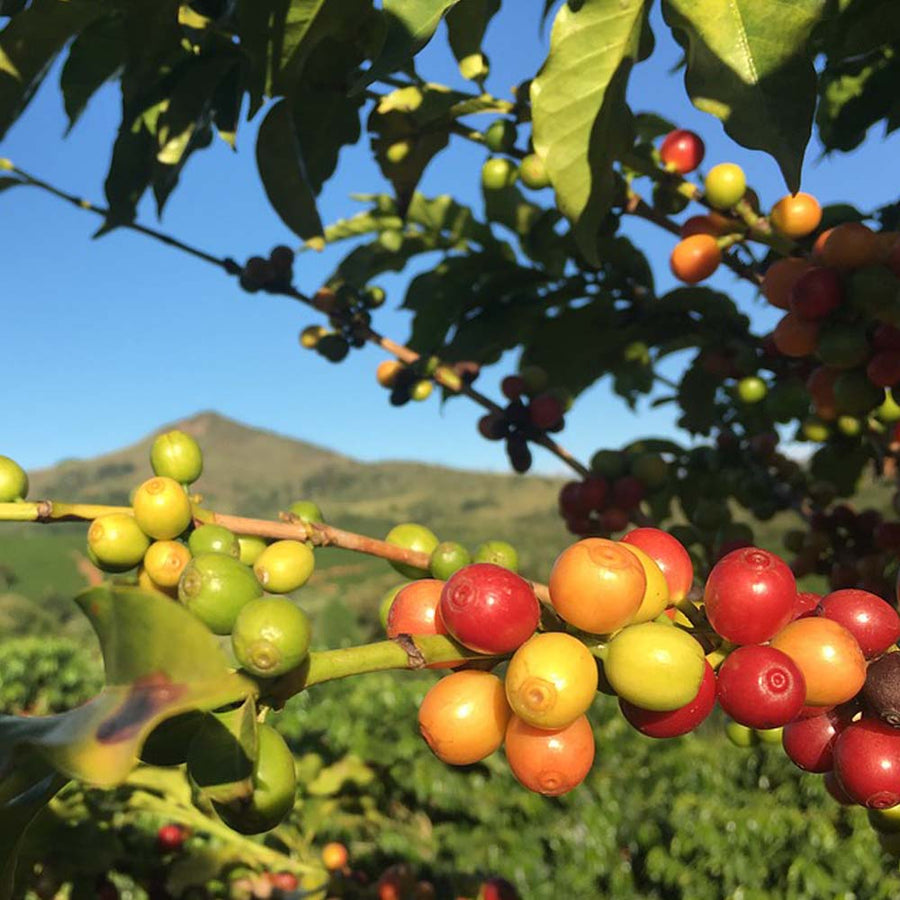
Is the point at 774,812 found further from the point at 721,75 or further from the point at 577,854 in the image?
the point at 721,75

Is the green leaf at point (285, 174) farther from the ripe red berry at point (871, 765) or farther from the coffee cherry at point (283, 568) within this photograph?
the ripe red berry at point (871, 765)

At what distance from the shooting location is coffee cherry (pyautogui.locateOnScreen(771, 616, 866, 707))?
0.82m

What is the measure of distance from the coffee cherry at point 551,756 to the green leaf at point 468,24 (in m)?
1.47

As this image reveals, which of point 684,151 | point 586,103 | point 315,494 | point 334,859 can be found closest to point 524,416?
point 684,151

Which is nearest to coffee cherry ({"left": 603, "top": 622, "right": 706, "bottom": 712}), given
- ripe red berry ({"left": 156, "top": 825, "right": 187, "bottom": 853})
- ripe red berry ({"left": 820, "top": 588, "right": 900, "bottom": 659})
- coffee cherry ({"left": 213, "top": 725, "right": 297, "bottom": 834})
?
ripe red berry ({"left": 820, "top": 588, "right": 900, "bottom": 659})

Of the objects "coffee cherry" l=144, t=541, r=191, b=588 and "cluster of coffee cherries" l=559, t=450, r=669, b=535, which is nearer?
"coffee cherry" l=144, t=541, r=191, b=588

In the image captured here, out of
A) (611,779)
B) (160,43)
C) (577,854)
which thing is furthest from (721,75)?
(611,779)

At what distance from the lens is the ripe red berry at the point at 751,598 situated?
0.84 meters

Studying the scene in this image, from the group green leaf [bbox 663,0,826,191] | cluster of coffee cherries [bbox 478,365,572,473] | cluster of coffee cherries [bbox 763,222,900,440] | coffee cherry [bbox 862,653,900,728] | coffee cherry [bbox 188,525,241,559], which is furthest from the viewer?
cluster of coffee cherries [bbox 478,365,572,473]

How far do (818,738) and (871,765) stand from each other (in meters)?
0.11

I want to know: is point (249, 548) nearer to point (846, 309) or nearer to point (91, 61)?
point (846, 309)

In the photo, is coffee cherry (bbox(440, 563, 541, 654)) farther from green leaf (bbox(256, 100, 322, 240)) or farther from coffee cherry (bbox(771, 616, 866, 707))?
green leaf (bbox(256, 100, 322, 240))

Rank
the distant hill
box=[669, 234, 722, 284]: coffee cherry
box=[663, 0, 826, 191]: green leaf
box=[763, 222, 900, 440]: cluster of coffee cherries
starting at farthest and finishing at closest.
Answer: the distant hill → box=[669, 234, 722, 284]: coffee cherry → box=[763, 222, 900, 440]: cluster of coffee cherries → box=[663, 0, 826, 191]: green leaf

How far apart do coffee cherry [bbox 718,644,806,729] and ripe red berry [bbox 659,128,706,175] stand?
133 cm
